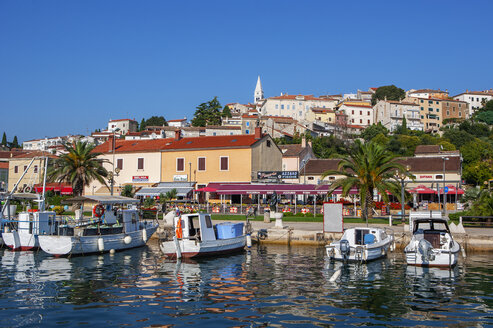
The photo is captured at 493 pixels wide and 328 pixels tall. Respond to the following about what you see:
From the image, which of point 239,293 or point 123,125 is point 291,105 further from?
point 239,293

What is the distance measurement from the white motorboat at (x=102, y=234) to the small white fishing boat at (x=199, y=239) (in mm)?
3463

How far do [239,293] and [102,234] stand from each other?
46.7 feet

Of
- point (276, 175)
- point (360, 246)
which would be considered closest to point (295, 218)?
point (276, 175)

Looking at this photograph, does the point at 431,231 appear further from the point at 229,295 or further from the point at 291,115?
the point at 291,115

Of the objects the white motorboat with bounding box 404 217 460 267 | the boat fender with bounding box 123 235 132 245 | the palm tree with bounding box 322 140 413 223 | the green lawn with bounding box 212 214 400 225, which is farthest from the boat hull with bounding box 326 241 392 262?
the boat fender with bounding box 123 235 132 245

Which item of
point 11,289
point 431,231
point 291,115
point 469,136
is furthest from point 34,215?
point 291,115

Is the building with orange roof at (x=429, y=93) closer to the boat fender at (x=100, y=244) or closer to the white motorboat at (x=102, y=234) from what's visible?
the white motorboat at (x=102, y=234)

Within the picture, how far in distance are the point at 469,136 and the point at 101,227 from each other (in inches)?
3872

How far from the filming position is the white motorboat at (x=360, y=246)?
78.6 ft

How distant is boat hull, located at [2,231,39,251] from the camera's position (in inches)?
1115

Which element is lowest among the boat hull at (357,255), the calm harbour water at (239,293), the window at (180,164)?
the calm harbour water at (239,293)

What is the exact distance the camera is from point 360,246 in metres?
24.0

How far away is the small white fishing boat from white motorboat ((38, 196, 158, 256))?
346 centimetres

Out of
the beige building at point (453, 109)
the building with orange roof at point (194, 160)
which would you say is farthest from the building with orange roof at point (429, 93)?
the building with orange roof at point (194, 160)
